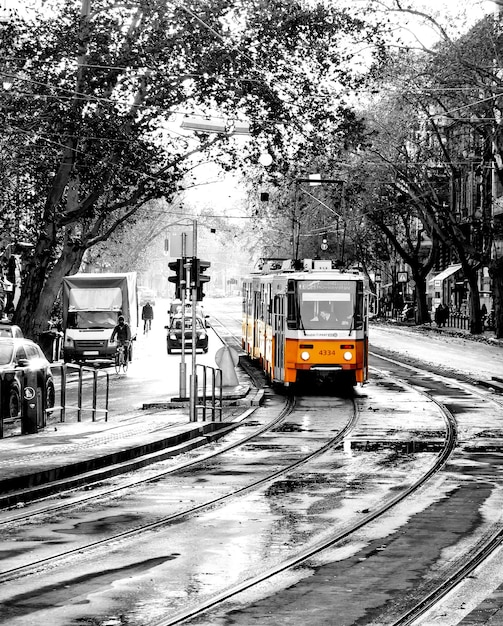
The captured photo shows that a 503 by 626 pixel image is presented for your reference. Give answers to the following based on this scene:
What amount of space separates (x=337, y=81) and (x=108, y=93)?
6638mm

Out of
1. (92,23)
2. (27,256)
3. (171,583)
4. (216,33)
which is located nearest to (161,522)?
(171,583)

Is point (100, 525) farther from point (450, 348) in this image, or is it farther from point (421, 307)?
point (421, 307)

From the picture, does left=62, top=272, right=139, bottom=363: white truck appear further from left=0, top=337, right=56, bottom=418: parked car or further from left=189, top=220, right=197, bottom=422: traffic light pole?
left=189, top=220, right=197, bottom=422: traffic light pole

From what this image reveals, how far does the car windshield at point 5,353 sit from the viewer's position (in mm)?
22717

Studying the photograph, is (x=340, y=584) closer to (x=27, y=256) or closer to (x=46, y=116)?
(x=46, y=116)

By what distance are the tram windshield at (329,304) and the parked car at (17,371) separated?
6807mm

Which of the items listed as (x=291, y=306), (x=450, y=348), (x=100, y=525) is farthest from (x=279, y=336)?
(x=450, y=348)

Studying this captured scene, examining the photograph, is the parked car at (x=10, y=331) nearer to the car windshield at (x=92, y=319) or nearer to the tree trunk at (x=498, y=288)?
the car windshield at (x=92, y=319)

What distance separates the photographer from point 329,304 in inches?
1151

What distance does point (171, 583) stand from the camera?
894 centimetres

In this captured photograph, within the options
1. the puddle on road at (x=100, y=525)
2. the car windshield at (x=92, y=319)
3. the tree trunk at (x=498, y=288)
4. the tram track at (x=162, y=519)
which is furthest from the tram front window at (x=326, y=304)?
the tree trunk at (x=498, y=288)

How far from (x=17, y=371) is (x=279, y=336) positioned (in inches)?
436

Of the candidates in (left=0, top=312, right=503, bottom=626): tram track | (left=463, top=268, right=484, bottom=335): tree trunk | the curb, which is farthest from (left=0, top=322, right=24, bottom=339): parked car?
(left=463, top=268, right=484, bottom=335): tree trunk

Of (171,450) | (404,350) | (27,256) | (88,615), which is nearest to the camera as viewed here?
(88,615)
